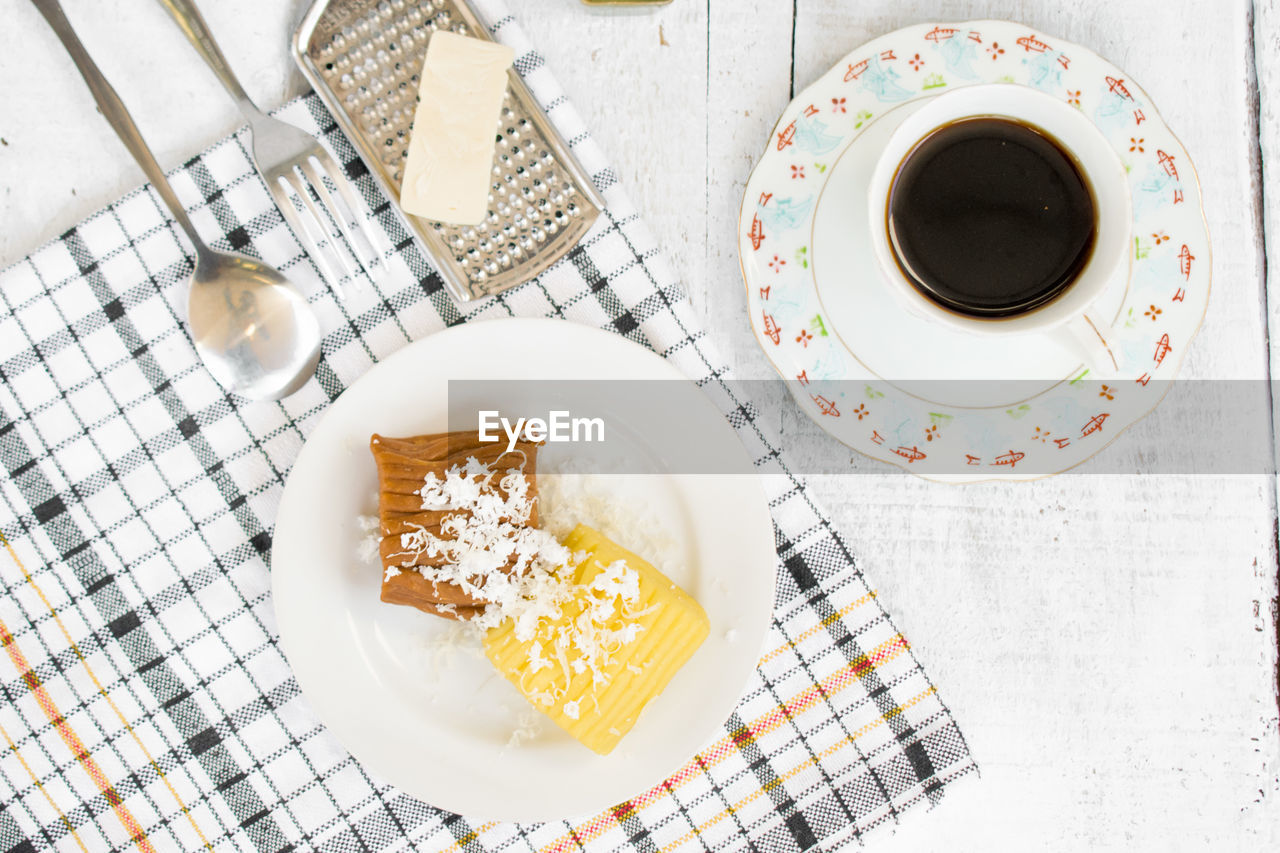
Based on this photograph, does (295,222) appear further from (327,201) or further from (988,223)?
(988,223)

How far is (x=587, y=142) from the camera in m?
1.21

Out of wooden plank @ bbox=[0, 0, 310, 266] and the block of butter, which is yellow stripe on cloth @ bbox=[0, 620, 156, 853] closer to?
wooden plank @ bbox=[0, 0, 310, 266]

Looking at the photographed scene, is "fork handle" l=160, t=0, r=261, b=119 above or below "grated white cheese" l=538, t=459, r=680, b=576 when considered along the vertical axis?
above

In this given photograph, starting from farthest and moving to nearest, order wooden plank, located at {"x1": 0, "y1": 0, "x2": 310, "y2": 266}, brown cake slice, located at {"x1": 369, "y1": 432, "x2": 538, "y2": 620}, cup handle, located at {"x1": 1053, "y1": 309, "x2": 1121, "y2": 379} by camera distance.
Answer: wooden plank, located at {"x1": 0, "y1": 0, "x2": 310, "y2": 266} → brown cake slice, located at {"x1": 369, "y1": 432, "x2": 538, "y2": 620} → cup handle, located at {"x1": 1053, "y1": 309, "x2": 1121, "y2": 379}

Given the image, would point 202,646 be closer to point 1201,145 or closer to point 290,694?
point 290,694

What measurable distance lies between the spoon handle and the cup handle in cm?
113

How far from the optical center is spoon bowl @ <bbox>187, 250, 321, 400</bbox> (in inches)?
45.9

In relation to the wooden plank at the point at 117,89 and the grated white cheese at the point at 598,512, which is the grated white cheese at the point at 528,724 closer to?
the grated white cheese at the point at 598,512

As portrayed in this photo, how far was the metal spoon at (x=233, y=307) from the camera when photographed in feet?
3.80

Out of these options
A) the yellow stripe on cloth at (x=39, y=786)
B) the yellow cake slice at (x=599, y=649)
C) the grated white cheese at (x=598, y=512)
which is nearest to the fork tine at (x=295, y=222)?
the grated white cheese at (x=598, y=512)

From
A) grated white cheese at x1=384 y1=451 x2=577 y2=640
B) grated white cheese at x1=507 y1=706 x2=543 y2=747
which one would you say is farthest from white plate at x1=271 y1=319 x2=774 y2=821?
grated white cheese at x1=384 y1=451 x2=577 y2=640

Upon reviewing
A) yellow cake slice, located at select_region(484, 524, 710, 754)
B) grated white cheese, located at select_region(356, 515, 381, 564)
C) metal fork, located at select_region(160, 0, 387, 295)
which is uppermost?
metal fork, located at select_region(160, 0, 387, 295)

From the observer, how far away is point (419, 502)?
1107 millimetres

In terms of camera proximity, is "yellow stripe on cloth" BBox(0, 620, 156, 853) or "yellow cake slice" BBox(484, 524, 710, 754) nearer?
"yellow cake slice" BBox(484, 524, 710, 754)
